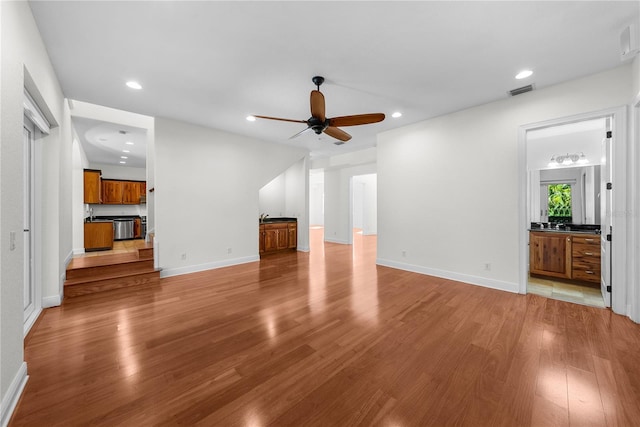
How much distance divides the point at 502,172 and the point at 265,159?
4.66 metres

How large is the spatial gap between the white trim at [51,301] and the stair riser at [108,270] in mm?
592

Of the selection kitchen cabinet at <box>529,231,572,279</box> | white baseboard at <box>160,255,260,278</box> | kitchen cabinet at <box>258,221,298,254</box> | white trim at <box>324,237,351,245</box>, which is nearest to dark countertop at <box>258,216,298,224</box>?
kitchen cabinet at <box>258,221,298,254</box>

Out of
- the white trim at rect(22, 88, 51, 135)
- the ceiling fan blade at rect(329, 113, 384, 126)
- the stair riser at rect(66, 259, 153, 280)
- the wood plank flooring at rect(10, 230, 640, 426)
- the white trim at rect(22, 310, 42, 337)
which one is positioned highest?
the ceiling fan blade at rect(329, 113, 384, 126)

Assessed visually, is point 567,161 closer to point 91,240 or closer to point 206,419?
point 206,419

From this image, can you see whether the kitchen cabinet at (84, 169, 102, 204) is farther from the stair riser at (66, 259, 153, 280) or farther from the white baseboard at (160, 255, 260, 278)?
the white baseboard at (160, 255, 260, 278)

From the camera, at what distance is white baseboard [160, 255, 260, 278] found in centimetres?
443

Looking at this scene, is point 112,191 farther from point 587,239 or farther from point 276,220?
point 587,239

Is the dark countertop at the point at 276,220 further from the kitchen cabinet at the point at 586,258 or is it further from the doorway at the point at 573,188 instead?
the kitchen cabinet at the point at 586,258

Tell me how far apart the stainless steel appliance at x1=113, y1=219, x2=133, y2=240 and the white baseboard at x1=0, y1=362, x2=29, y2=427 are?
6.68 meters

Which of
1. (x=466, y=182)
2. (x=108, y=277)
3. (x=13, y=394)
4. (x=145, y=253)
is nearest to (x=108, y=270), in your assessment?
(x=108, y=277)

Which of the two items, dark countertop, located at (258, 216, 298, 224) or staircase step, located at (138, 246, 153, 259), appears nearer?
staircase step, located at (138, 246, 153, 259)

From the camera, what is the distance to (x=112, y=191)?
786 centimetres

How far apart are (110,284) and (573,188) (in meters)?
7.87

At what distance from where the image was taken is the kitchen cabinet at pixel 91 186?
6383mm
